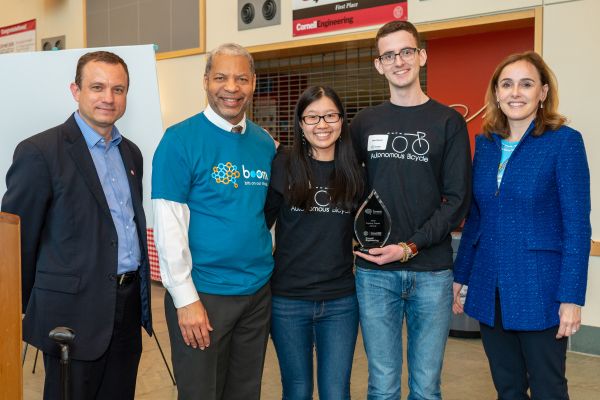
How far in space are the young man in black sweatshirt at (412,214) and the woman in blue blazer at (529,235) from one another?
0.38ft

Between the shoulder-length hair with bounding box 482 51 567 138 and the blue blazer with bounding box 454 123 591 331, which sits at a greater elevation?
the shoulder-length hair with bounding box 482 51 567 138

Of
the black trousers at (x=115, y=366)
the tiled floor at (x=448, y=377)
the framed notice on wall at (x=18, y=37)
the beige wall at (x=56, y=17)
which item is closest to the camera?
the black trousers at (x=115, y=366)

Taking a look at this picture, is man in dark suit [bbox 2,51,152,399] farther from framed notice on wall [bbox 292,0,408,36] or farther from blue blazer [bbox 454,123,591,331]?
framed notice on wall [bbox 292,0,408,36]

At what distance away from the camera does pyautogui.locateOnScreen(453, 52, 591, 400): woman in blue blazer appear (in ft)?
6.53

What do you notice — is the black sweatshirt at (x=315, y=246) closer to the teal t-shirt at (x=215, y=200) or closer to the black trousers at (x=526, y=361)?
the teal t-shirt at (x=215, y=200)

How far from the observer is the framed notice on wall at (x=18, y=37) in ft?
27.1

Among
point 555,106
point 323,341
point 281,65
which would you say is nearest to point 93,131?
point 323,341

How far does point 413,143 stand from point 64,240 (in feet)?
4.00

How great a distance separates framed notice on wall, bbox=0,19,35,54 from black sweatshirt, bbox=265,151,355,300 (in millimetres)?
7330

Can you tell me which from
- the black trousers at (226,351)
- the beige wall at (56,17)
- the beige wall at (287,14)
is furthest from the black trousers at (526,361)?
the beige wall at (56,17)

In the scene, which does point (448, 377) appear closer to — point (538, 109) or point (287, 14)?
point (538, 109)

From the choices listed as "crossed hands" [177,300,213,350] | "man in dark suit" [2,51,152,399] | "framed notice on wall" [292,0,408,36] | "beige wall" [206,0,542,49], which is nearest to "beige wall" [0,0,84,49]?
"beige wall" [206,0,542,49]

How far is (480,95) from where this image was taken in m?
5.00

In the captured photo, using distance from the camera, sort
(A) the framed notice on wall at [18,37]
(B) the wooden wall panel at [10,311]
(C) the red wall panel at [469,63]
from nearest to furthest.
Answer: (B) the wooden wall panel at [10,311], (C) the red wall panel at [469,63], (A) the framed notice on wall at [18,37]
